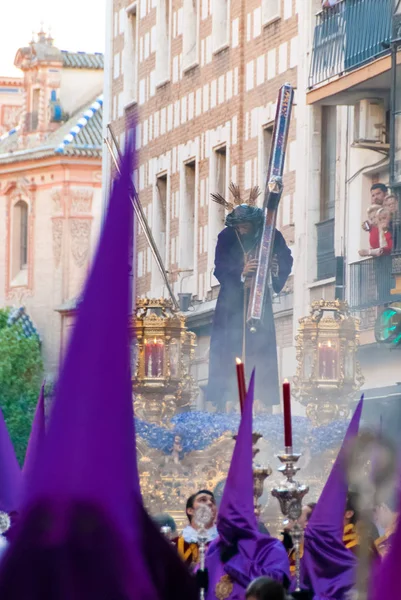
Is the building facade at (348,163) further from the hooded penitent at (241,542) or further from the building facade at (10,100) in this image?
the building facade at (10,100)

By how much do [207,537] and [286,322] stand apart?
1435 centimetres

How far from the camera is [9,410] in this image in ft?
127

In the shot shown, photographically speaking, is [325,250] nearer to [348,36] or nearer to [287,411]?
[348,36]

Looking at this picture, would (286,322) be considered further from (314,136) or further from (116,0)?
(116,0)

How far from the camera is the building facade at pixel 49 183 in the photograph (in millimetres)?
46969

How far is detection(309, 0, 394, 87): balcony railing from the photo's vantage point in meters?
20.3

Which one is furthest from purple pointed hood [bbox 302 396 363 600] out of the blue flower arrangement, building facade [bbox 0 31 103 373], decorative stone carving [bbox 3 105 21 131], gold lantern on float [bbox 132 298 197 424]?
decorative stone carving [bbox 3 105 21 131]

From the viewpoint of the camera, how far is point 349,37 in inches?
832

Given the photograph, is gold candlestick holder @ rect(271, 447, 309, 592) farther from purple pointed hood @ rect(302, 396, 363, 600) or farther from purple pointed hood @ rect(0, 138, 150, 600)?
purple pointed hood @ rect(0, 138, 150, 600)

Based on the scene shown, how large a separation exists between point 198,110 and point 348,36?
7.16 m


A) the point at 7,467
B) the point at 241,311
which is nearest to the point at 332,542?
the point at 7,467

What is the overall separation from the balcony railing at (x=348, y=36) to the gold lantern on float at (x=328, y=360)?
5623mm

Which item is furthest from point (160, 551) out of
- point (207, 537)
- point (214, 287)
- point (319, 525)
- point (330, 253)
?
point (214, 287)

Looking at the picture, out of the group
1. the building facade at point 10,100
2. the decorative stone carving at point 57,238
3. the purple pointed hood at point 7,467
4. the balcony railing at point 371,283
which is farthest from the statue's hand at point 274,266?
the building facade at point 10,100
